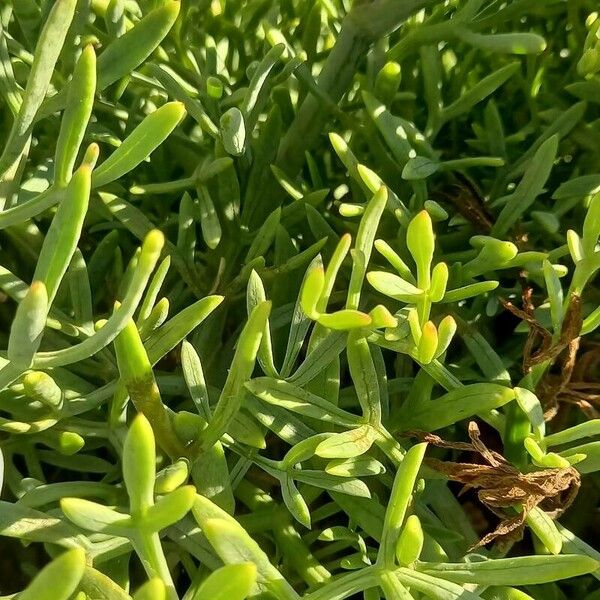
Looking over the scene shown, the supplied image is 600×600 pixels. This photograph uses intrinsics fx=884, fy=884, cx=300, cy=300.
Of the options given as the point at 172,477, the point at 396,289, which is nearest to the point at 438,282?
the point at 396,289

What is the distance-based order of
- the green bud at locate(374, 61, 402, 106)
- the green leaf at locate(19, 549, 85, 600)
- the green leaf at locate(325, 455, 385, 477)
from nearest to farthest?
the green leaf at locate(19, 549, 85, 600) < the green leaf at locate(325, 455, 385, 477) < the green bud at locate(374, 61, 402, 106)

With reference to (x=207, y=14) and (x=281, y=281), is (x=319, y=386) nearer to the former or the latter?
(x=281, y=281)

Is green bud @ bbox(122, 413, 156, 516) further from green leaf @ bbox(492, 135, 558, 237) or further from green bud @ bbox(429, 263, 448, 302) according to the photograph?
green leaf @ bbox(492, 135, 558, 237)

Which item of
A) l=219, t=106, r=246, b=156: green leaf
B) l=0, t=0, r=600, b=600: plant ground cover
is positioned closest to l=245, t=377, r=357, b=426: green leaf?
l=0, t=0, r=600, b=600: plant ground cover

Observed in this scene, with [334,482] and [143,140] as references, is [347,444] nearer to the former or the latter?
[334,482]

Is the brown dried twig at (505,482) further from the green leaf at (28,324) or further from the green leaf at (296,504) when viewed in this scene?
the green leaf at (28,324)

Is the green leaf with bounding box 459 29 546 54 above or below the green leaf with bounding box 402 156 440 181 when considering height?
above

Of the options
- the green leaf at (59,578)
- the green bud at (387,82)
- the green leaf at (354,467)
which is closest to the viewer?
the green leaf at (59,578)

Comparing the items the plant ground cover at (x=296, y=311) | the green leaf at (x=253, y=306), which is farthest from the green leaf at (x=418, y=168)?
the green leaf at (x=253, y=306)
